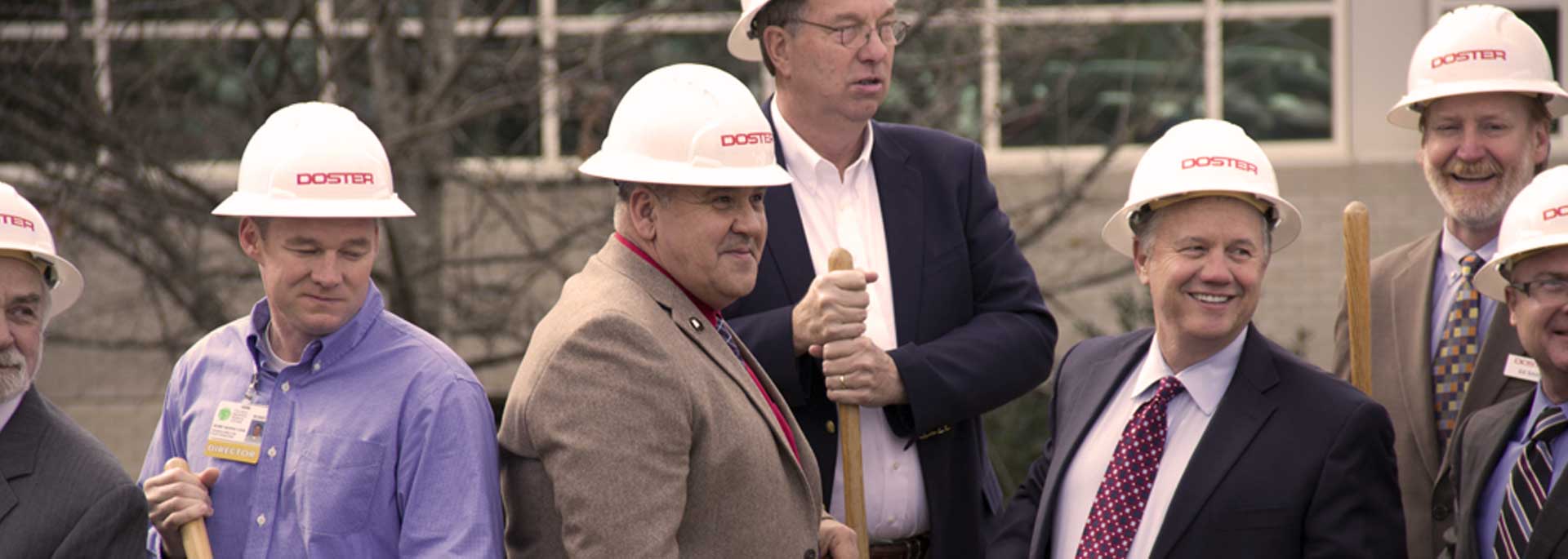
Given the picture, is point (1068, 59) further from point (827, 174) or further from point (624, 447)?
point (624, 447)

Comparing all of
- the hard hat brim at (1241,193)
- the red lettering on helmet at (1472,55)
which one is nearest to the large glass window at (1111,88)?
the red lettering on helmet at (1472,55)

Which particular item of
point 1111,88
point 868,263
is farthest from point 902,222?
point 1111,88

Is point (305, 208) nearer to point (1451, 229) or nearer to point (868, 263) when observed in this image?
point (868, 263)

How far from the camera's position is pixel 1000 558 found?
402cm

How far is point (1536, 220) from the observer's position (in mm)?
3670

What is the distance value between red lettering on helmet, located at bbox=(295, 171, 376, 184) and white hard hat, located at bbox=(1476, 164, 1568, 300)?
7.80 ft

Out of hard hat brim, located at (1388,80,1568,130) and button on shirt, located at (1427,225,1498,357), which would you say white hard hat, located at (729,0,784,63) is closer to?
hard hat brim, located at (1388,80,1568,130)

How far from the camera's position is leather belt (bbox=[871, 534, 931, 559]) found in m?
4.18

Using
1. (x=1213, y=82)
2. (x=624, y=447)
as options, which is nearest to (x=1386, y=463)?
(x=624, y=447)

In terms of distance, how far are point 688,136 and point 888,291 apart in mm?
1125

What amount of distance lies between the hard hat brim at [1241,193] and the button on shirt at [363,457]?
4.99 feet

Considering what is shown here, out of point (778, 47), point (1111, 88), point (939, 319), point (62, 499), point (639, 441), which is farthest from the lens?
point (1111, 88)

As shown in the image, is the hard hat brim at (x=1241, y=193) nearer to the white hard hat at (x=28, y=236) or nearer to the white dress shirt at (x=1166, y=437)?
the white dress shirt at (x=1166, y=437)

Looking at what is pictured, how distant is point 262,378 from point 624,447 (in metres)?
0.94
